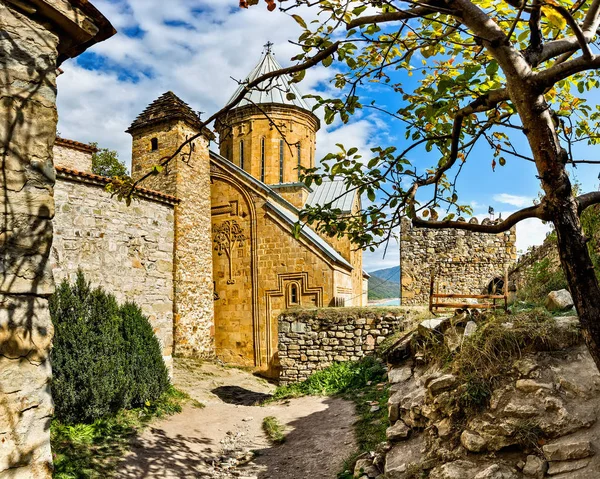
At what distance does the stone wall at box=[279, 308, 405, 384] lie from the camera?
428 inches

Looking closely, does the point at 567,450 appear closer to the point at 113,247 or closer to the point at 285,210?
the point at 113,247

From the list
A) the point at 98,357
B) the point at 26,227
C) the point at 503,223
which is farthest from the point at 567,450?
the point at 98,357

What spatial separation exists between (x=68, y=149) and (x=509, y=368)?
45.3 feet

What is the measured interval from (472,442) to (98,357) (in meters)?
5.58

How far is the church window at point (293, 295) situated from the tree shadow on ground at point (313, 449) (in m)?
6.46

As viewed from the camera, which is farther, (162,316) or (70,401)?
(162,316)

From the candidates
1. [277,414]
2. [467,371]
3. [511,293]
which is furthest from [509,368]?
[277,414]

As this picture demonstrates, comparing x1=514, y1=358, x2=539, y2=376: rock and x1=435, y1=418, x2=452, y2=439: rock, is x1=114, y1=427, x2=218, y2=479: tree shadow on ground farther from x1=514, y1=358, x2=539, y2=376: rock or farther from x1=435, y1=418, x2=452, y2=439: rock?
x1=514, y1=358, x2=539, y2=376: rock

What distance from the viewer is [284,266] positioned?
587 inches

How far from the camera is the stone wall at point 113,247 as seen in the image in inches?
366

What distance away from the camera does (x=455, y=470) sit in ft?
13.2

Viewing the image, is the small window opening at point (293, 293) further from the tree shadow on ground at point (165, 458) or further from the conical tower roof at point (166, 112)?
the tree shadow on ground at point (165, 458)

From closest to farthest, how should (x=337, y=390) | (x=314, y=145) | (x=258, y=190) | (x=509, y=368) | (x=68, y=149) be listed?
(x=509, y=368)
(x=337, y=390)
(x=68, y=149)
(x=258, y=190)
(x=314, y=145)

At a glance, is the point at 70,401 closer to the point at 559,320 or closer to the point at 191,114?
the point at 559,320
